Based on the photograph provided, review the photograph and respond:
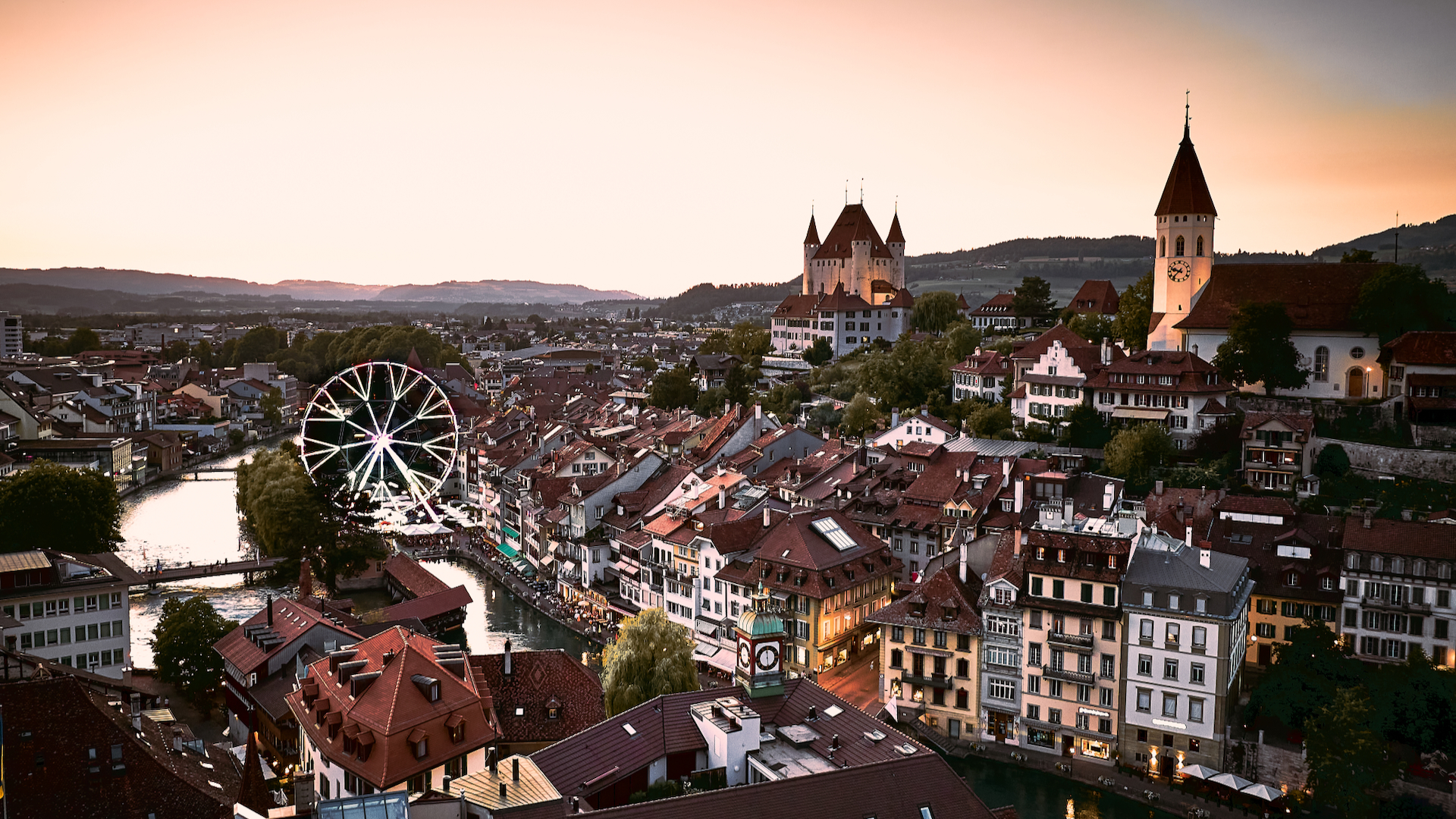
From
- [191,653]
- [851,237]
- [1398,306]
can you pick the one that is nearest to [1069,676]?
[1398,306]

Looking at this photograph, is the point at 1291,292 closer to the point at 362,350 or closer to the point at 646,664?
the point at 646,664

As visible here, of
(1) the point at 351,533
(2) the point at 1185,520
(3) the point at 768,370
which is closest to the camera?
(2) the point at 1185,520

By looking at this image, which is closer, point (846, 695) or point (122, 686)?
point (122, 686)

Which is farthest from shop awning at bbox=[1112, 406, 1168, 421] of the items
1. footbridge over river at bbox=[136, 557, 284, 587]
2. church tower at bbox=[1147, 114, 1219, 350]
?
footbridge over river at bbox=[136, 557, 284, 587]

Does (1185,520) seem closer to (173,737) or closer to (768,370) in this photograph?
(173,737)

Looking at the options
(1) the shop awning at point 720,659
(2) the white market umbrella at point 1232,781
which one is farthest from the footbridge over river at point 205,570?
(2) the white market umbrella at point 1232,781

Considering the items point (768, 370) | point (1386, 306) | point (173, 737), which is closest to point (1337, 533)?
point (1386, 306)

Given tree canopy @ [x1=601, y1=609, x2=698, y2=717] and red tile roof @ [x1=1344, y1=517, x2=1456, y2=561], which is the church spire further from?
tree canopy @ [x1=601, y1=609, x2=698, y2=717]
